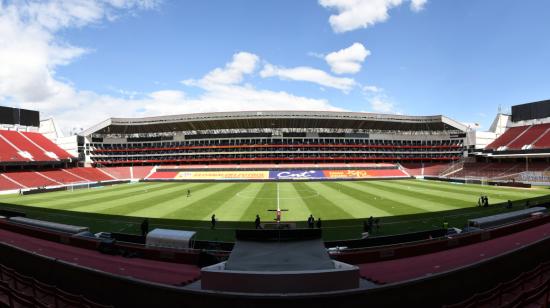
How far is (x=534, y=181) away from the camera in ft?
166

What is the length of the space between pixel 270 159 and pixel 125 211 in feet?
179

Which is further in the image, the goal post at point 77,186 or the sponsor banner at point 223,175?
the sponsor banner at point 223,175

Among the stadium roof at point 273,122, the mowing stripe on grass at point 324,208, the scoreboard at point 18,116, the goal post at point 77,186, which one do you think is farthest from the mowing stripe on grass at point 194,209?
the scoreboard at point 18,116

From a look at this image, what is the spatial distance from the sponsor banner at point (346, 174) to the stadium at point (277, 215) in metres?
0.52

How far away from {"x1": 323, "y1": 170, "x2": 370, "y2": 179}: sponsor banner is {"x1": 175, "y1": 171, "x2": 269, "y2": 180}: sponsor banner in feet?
43.9

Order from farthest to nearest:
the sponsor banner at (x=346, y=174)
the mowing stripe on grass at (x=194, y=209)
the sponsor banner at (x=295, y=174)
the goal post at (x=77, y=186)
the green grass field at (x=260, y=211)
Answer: the sponsor banner at (x=346, y=174) → the sponsor banner at (x=295, y=174) → the goal post at (x=77, y=186) → the mowing stripe on grass at (x=194, y=209) → the green grass field at (x=260, y=211)

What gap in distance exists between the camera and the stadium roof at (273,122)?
77625 millimetres

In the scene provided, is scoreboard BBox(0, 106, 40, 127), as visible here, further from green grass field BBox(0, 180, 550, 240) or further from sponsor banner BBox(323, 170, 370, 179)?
sponsor banner BBox(323, 170, 370, 179)

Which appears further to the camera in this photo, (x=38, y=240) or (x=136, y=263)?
(x=38, y=240)

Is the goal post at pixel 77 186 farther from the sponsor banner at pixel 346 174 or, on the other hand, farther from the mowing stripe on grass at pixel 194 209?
the sponsor banner at pixel 346 174

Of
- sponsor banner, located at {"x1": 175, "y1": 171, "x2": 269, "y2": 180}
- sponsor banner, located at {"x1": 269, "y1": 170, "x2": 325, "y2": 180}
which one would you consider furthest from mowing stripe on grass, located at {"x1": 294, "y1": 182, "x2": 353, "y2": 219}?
sponsor banner, located at {"x1": 175, "y1": 171, "x2": 269, "y2": 180}

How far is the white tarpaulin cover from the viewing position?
14.0 meters

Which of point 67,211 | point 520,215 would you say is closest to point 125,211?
point 67,211

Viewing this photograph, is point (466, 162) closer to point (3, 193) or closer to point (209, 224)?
point (209, 224)
